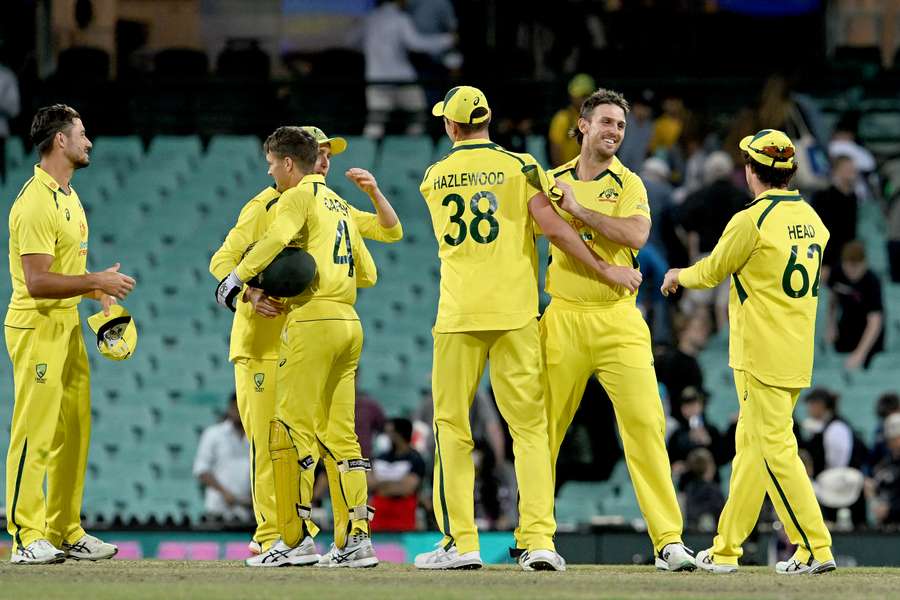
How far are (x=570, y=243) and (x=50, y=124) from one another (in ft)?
9.66

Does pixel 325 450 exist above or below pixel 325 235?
below

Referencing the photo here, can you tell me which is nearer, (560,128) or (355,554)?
(355,554)

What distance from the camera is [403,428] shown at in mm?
14359

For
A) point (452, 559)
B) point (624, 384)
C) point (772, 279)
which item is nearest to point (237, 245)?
point (452, 559)

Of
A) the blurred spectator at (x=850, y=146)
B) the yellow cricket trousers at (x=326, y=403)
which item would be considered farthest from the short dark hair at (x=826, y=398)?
the yellow cricket trousers at (x=326, y=403)

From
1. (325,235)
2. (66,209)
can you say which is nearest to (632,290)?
(325,235)

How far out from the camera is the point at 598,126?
9461mm

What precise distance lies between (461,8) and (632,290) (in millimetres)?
12267

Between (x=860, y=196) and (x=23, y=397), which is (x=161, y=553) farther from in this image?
(x=860, y=196)

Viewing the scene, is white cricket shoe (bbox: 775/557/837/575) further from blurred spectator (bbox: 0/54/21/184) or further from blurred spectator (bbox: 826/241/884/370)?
blurred spectator (bbox: 0/54/21/184)

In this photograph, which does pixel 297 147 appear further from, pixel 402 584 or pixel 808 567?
pixel 808 567

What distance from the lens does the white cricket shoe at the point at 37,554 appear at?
9.50 m

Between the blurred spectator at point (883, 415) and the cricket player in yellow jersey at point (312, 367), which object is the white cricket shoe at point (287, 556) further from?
the blurred spectator at point (883, 415)

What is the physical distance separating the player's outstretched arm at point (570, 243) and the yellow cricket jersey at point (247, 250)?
106cm
